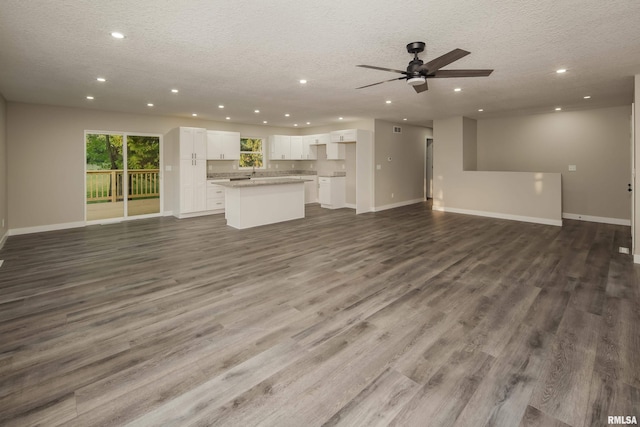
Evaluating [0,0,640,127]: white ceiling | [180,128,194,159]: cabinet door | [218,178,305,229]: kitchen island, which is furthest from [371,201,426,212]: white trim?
[180,128,194,159]: cabinet door

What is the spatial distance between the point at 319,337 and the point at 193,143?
708cm

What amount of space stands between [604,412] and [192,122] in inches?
374

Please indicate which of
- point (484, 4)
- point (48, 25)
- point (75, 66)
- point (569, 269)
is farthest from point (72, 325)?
point (569, 269)

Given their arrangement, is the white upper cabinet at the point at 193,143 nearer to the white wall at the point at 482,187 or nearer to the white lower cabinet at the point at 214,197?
the white lower cabinet at the point at 214,197

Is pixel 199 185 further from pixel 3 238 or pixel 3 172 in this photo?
pixel 3 238

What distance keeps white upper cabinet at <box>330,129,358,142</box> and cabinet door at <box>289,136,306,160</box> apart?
1.55m

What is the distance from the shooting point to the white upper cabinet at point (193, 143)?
26.2 ft

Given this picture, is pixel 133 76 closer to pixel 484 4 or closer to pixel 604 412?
pixel 484 4

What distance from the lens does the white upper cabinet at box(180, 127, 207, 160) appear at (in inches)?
315

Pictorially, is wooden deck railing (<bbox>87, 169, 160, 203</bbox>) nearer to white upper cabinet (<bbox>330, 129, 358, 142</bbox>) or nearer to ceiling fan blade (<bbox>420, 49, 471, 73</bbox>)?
white upper cabinet (<bbox>330, 129, 358, 142</bbox>)

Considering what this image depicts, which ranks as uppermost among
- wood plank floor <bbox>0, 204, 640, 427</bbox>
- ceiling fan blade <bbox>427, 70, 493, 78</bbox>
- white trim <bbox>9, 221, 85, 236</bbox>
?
ceiling fan blade <bbox>427, 70, 493, 78</bbox>

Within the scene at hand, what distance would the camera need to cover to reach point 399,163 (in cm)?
988

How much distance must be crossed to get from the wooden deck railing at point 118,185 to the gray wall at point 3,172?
1.57 meters

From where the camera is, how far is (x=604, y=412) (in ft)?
5.77
